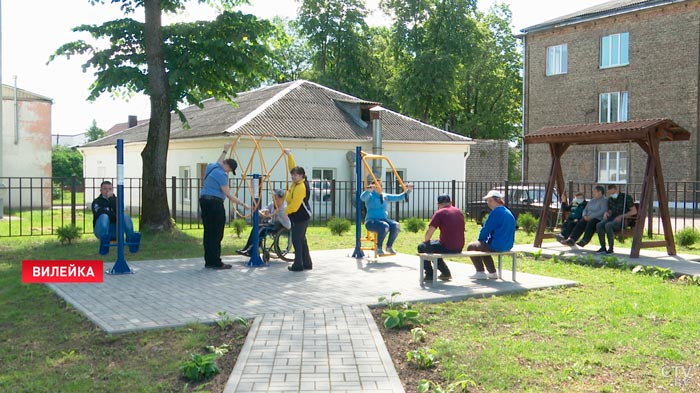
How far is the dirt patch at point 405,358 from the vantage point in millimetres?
5703

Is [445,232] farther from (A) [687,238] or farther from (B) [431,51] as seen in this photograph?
(B) [431,51]

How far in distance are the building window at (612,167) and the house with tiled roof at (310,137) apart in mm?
8366

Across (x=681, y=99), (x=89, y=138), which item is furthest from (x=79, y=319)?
(x=89, y=138)

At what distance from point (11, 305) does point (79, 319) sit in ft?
5.03

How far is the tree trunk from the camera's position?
17609 mm

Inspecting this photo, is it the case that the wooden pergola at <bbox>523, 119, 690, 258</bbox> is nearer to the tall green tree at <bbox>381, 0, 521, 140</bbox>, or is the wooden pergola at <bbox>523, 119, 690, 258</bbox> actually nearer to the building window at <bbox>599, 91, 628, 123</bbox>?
the building window at <bbox>599, 91, 628, 123</bbox>

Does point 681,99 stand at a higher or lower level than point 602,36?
lower

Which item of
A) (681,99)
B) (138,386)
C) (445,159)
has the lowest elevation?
(138,386)

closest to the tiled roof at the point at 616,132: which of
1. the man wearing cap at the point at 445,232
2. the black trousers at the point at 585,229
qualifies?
the black trousers at the point at 585,229

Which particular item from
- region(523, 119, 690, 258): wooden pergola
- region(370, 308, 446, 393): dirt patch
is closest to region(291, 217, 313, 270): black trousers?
region(370, 308, 446, 393): dirt patch

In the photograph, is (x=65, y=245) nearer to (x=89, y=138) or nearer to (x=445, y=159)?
(x=445, y=159)

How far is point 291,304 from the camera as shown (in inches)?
332

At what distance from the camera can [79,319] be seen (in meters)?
7.71

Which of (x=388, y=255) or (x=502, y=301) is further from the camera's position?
(x=388, y=255)
